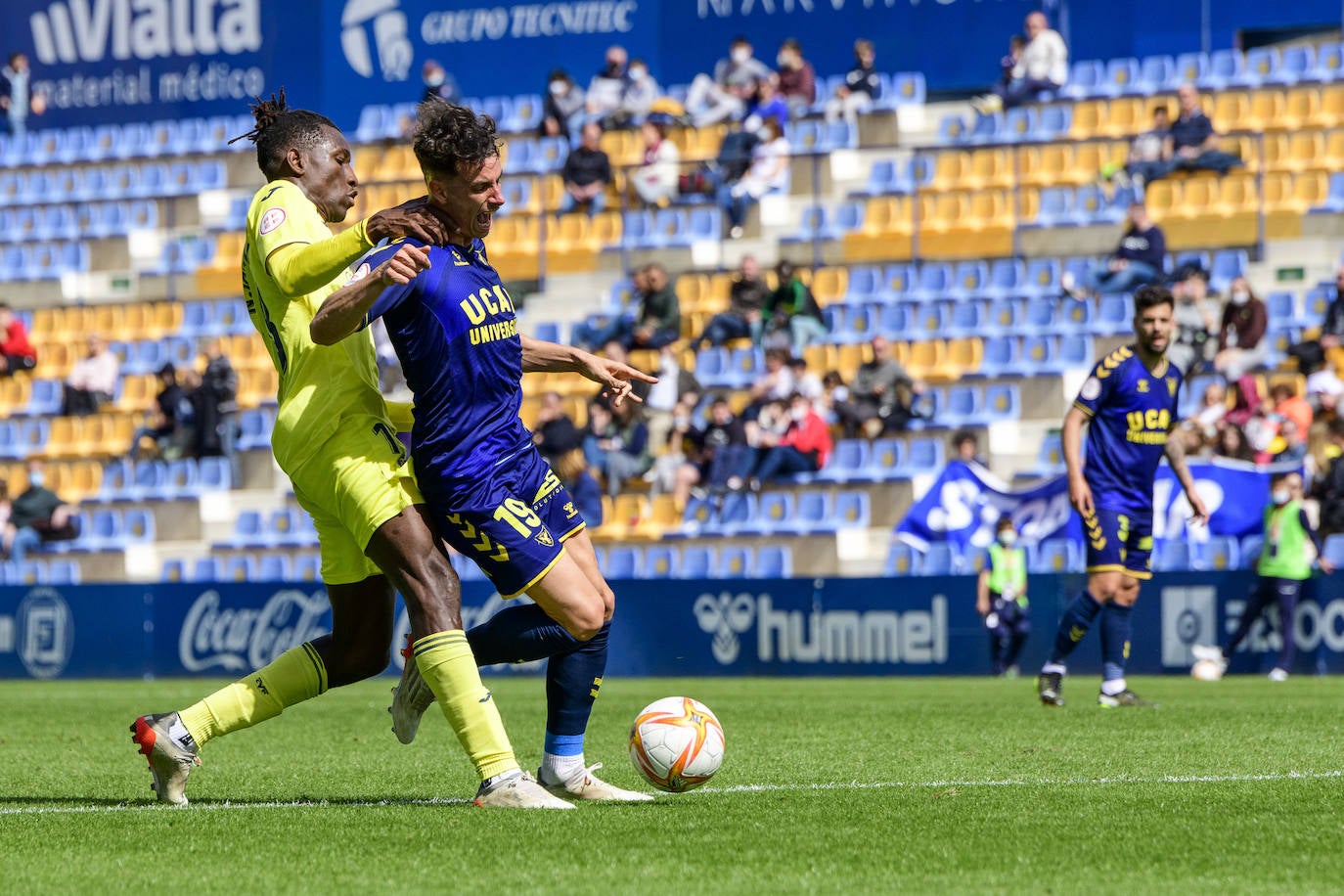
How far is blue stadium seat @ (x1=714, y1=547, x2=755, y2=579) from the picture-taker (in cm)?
1939

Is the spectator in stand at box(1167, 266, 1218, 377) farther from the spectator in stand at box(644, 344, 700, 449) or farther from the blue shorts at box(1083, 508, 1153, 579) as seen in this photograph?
the blue shorts at box(1083, 508, 1153, 579)

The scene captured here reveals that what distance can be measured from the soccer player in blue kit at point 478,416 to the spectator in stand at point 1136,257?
1467cm

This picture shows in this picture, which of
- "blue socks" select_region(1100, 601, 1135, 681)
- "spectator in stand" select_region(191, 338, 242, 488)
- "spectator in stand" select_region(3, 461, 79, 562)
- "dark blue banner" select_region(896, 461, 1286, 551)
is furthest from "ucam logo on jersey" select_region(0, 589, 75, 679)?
"blue socks" select_region(1100, 601, 1135, 681)

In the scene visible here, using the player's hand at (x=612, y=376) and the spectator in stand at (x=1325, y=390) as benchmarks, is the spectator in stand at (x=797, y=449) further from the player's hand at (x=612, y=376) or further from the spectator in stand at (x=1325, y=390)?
the player's hand at (x=612, y=376)

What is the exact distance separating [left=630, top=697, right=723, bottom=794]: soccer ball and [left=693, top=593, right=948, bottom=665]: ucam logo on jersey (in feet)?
35.6

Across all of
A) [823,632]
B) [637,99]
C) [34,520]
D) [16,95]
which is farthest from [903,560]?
[16,95]

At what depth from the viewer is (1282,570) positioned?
51.9 feet

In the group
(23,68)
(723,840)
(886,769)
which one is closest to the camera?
(723,840)

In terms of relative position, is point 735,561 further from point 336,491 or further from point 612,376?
point 336,491

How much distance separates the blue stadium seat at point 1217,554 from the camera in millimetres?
17188

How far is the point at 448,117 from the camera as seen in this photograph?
5.85 meters

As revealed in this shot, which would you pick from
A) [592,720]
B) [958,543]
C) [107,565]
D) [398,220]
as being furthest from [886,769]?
[107,565]

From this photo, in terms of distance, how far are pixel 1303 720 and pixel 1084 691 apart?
12.2 ft

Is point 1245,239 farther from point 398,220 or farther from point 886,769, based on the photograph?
point 398,220
